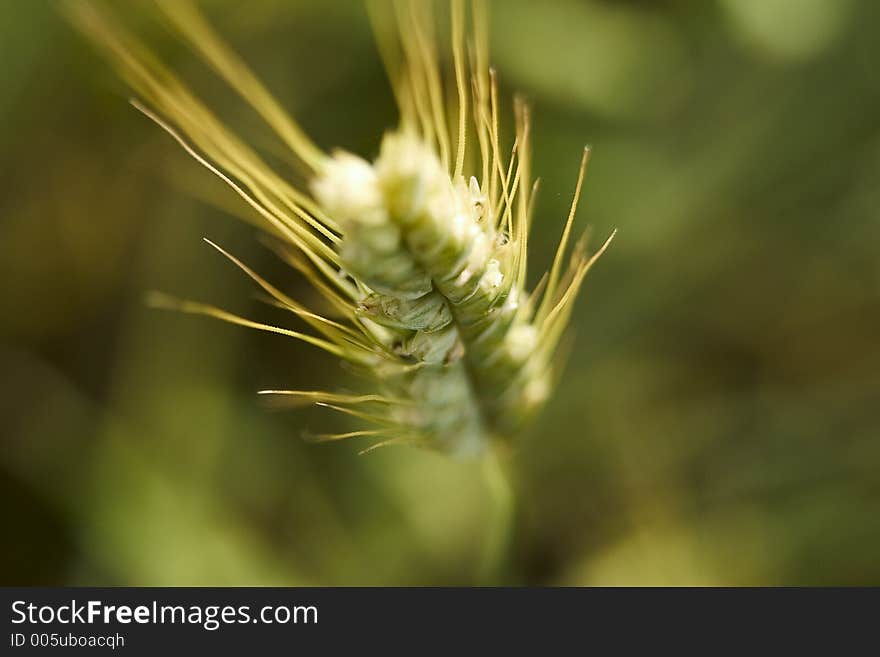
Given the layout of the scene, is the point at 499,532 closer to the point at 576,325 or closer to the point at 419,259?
the point at 576,325

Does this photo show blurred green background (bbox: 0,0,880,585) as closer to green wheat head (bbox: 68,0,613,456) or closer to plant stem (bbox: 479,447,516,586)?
plant stem (bbox: 479,447,516,586)

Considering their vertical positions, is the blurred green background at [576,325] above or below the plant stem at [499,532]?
above

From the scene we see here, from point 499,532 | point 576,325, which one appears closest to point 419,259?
point 499,532

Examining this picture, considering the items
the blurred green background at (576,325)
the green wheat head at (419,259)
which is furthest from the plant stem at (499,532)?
the green wheat head at (419,259)

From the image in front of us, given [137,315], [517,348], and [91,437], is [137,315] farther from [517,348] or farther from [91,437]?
[517,348]

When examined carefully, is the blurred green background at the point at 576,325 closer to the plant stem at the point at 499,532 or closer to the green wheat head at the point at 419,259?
the plant stem at the point at 499,532

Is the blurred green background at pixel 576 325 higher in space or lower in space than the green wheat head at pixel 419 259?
higher

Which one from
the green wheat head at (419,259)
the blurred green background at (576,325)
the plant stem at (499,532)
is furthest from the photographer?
the blurred green background at (576,325)

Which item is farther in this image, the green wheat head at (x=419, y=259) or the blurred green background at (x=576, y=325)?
the blurred green background at (x=576, y=325)

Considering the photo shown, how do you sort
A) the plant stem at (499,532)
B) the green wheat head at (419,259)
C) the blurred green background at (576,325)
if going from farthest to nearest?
the blurred green background at (576,325), the plant stem at (499,532), the green wheat head at (419,259)
